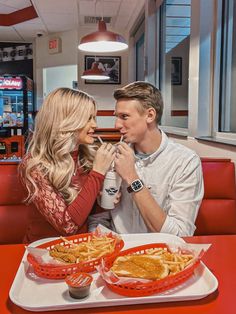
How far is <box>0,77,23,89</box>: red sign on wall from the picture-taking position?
7.63 meters

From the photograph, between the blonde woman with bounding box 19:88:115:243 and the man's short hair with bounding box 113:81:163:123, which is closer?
the blonde woman with bounding box 19:88:115:243

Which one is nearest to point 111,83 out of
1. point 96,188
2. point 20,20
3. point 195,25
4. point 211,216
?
point 20,20

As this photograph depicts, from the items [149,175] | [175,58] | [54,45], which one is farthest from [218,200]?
[54,45]

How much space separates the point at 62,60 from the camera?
27.3ft

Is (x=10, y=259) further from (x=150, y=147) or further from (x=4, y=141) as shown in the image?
(x=4, y=141)

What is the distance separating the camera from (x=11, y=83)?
25.4 ft

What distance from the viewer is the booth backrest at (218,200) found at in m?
2.15

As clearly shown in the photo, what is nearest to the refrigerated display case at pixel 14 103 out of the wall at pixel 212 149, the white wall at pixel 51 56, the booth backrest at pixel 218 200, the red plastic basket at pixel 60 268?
the white wall at pixel 51 56

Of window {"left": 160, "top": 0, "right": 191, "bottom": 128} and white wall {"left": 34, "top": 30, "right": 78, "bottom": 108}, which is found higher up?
white wall {"left": 34, "top": 30, "right": 78, "bottom": 108}

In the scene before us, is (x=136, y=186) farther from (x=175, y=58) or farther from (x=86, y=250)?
(x=175, y=58)

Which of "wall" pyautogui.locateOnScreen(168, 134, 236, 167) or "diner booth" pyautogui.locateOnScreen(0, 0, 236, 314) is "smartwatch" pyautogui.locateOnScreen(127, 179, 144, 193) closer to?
"diner booth" pyautogui.locateOnScreen(0, 0, 236, 314)

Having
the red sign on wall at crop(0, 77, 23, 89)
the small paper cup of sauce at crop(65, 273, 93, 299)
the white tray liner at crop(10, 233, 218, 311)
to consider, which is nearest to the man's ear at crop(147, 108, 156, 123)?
the white tray liner at crop(10, 233, 218, 311)

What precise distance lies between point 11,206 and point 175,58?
10.6 feet

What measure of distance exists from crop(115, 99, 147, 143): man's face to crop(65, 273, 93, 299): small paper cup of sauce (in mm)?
979
